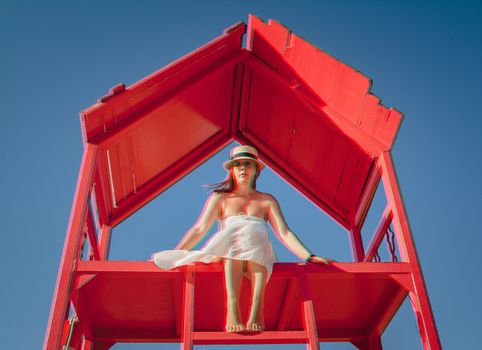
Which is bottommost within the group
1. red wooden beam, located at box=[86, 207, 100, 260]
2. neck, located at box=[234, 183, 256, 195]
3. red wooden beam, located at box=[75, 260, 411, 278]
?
red wooden beam, located at box=[75, 260, 411, 278]

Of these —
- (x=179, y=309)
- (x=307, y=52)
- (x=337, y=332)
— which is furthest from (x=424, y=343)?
(x=307, y=52)

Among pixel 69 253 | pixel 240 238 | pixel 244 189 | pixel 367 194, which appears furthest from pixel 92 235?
pixel 367 194

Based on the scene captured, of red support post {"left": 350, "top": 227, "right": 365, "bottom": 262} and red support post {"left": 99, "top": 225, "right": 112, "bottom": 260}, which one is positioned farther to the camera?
red support post {"left": 350, "top": 227, "right": 365, "bottom": 262}

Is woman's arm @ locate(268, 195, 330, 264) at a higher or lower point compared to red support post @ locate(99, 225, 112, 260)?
lower

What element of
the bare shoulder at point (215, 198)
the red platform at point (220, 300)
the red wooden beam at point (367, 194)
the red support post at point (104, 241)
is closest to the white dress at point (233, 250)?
the red platform at point (220, 300)

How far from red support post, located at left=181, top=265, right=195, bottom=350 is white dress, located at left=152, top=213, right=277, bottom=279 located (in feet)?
0.45

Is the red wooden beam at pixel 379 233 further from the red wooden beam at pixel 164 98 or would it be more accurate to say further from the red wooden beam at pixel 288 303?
the red wooden beam at pixel 164 98

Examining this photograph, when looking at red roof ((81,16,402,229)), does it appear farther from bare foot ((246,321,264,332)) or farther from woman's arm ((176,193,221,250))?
bare foot ((246,321,264,332))

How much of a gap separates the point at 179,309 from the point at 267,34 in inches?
142

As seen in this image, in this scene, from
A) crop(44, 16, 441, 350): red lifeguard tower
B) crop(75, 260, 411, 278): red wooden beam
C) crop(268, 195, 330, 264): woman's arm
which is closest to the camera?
crop(75, 260, 411, 278): red wooden beam

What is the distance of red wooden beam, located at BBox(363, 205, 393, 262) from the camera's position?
6.57 m

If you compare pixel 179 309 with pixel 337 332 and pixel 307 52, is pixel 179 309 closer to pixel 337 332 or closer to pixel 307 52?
pixel 337 332

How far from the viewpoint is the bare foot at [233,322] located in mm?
5035

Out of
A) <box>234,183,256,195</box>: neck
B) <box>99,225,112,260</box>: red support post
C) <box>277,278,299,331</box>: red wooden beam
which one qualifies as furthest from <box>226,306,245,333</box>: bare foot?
<box>99,225,112,260</box>: red support post
